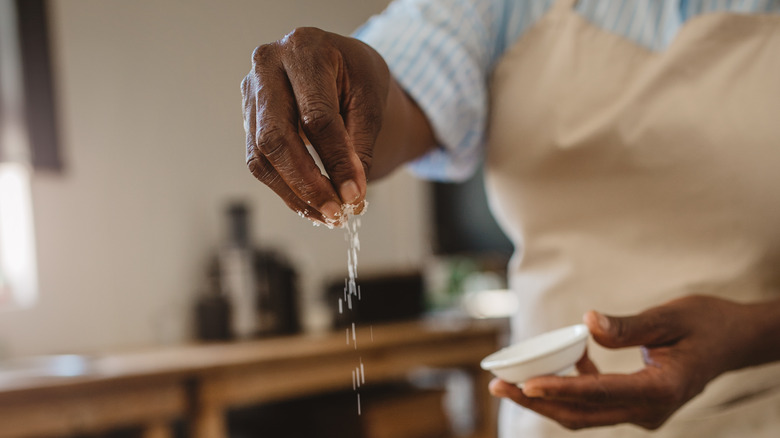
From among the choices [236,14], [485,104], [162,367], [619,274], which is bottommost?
[162,367]

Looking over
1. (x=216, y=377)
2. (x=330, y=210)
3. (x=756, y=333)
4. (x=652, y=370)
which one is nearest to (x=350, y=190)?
(x=330, y=210)

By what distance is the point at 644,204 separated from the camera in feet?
2.77

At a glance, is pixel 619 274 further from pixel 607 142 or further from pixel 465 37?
pixel 465 37

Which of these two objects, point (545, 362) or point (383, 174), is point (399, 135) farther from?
point (545, 362)

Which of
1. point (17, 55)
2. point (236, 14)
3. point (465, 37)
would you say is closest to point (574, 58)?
point (465, 37)

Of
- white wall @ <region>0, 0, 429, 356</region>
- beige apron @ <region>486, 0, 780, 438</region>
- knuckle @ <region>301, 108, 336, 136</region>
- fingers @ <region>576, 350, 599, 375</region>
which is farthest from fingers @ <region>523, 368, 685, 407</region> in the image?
white wall @ <region>0, 0, 429, 356</region>

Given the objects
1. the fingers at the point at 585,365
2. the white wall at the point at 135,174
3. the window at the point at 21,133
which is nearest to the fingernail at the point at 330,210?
the fingers at the point at 585,365

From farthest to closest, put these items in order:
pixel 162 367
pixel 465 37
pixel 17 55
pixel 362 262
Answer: pixel 362 262 → pixel 17 55 → pixel 162 367 → pixel 465 37

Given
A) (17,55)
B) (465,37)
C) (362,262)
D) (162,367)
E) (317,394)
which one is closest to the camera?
(465,37)

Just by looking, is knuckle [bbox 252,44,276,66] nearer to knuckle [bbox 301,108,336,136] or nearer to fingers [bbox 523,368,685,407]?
knuckle [bbox 301,108,336,136]

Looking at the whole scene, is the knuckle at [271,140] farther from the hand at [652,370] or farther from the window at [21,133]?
the window at [21,133]

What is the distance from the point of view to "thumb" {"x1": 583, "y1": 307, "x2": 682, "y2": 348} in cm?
61

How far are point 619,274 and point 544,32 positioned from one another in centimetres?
35

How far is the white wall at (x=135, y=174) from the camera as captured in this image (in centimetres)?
212
